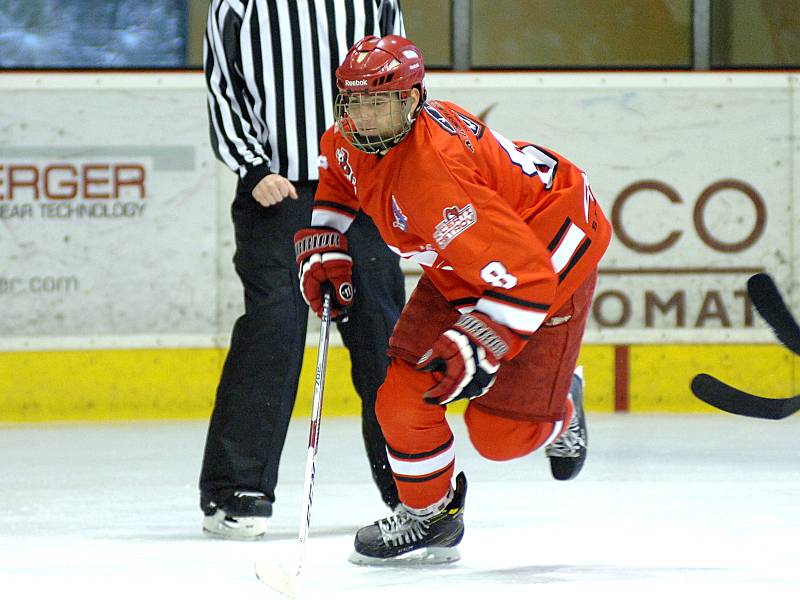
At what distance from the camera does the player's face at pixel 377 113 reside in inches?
80.8

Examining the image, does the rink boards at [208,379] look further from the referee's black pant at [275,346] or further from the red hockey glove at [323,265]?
the red hockey glove at [323,265]

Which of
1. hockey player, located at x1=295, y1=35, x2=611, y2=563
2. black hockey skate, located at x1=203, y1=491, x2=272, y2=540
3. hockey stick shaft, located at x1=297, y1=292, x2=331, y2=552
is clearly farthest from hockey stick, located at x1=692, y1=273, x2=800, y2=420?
black hockey skate, located at x1=203, y1=491, x2=272, y2=540

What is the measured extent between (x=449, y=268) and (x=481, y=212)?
223 mm

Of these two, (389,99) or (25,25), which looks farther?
(25,25)

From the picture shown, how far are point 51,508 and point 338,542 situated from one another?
0.71 m

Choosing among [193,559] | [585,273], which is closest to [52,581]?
[193,559]

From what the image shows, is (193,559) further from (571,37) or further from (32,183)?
(571,37)

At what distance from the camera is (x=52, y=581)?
7.00ft

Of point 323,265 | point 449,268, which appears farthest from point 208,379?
point 449,268

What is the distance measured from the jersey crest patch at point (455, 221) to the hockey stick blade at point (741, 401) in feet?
1.56

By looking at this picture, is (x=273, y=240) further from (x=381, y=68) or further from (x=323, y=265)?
(x=381, y=68)

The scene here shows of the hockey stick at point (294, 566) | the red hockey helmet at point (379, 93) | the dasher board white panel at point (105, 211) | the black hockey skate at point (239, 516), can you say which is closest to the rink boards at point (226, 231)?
the dasher board white panel at point (105, 211)

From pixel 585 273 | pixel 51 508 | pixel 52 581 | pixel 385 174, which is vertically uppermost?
pixel 385 174

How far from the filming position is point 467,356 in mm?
1983
